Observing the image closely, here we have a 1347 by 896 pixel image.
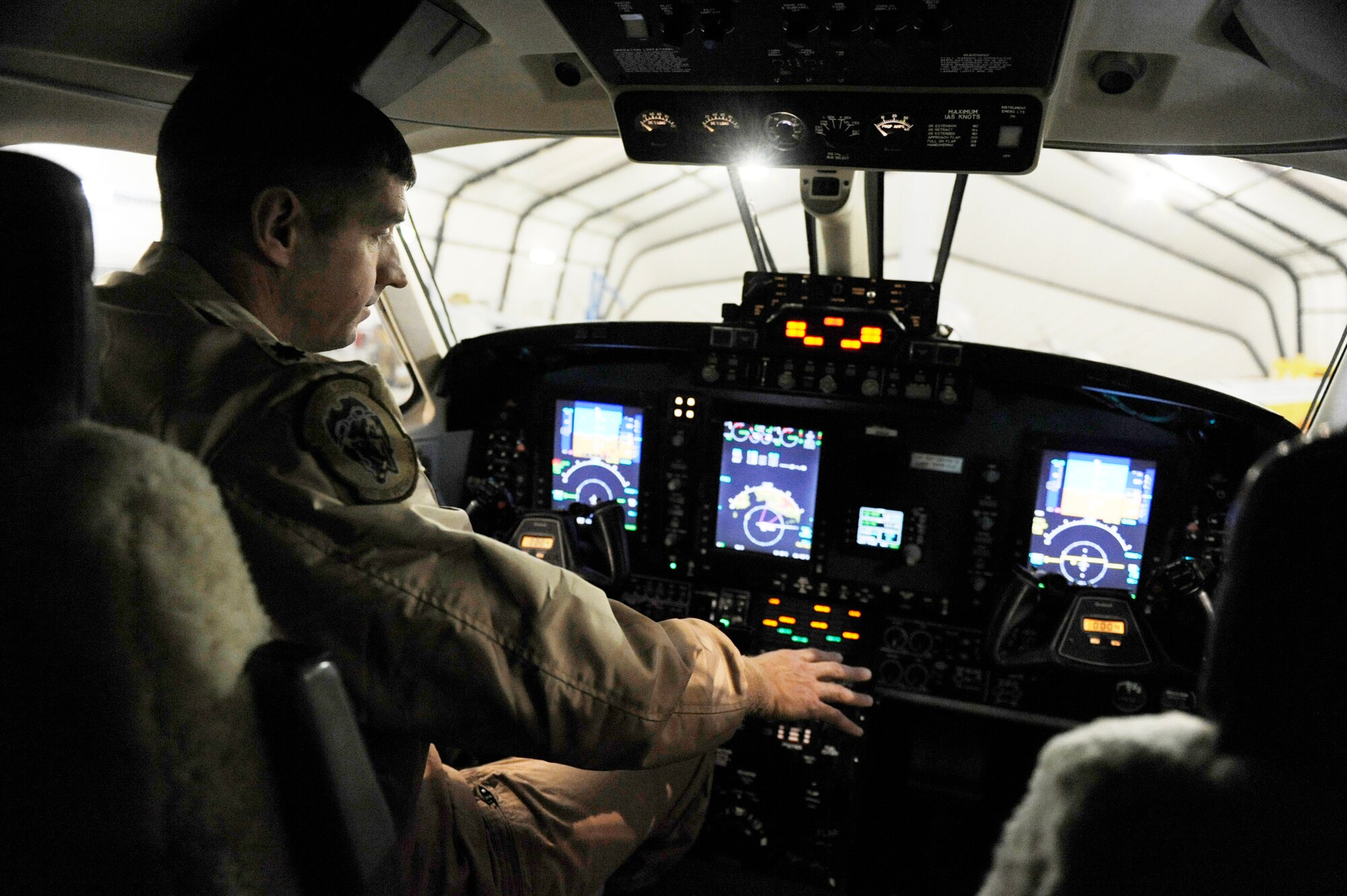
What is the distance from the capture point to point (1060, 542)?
7.58 ft

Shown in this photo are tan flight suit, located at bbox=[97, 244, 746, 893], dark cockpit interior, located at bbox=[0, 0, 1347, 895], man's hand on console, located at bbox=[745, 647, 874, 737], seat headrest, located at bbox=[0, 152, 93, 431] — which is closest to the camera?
seat headrest, located at bbox=[0, 152, 93, 431]

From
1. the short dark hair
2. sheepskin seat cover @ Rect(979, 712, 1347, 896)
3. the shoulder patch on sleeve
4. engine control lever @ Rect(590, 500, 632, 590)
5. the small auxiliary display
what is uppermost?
the short dark hair

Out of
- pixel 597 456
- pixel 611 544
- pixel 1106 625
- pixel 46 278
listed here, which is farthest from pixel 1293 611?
pixel 597 456

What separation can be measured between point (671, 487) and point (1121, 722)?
209 cm

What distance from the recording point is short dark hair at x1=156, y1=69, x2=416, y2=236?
1.12 m

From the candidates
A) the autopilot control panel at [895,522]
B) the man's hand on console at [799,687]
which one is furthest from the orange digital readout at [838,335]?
the man's hand on console at [799,687]

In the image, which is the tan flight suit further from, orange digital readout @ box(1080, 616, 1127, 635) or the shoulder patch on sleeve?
orange digital readout @ box(1080, 616, 1127, 635)

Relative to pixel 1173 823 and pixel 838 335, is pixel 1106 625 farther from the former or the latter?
pixel 1173 823

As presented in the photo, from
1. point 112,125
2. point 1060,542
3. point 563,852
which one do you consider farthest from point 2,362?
point 1060,542

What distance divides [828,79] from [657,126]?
0.33 metres

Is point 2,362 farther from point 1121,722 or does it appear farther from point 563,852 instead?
point 563,852

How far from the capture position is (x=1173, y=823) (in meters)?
0.48

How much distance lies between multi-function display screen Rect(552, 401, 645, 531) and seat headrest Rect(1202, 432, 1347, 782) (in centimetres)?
222

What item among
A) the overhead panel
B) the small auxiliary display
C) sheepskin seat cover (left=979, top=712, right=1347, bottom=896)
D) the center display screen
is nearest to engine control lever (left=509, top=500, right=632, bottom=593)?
the center display screen
